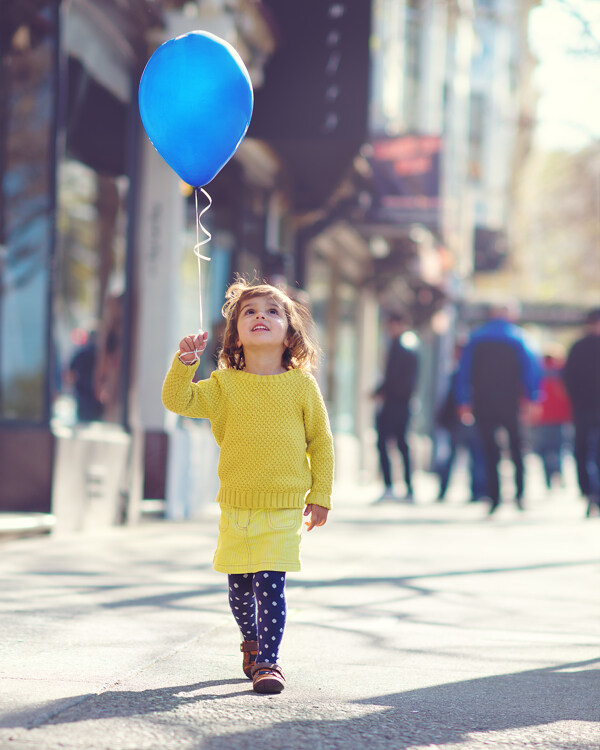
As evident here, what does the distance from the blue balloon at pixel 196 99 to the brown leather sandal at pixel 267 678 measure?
1.90 meters

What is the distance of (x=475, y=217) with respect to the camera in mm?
30031

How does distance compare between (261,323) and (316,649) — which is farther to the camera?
(316,649)

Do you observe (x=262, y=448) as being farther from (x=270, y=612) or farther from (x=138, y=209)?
(x=138, y=209)

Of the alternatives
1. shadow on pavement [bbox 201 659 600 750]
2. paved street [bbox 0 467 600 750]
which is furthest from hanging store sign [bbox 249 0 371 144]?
shadow on pavement [bbox 201 659 600 750]

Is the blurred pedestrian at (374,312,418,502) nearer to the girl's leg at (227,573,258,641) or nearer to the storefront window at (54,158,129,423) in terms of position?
the storefront window at (54,158,129,423)

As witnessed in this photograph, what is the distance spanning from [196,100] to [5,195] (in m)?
4.34

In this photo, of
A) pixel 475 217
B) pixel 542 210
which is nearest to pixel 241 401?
pixel 475 217

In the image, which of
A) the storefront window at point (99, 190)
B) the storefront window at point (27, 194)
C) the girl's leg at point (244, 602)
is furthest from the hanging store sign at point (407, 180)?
the girl's leg at point (244, 602)

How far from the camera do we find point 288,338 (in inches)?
168

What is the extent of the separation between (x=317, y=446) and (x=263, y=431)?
0.22 meters

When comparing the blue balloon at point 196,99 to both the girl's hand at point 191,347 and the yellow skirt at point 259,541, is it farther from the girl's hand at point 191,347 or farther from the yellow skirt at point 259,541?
the yellow skirt at point 259,541

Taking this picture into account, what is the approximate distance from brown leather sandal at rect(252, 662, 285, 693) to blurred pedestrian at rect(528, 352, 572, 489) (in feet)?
39.6

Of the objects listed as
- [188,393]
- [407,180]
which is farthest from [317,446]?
[407,180]

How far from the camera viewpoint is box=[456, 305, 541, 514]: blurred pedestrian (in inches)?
445
